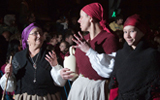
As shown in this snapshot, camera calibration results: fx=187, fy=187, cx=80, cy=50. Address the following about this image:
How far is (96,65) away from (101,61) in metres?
0.05

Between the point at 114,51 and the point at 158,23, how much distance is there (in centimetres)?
386

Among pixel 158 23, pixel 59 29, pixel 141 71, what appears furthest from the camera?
pixel 158 23

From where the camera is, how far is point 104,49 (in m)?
1.68

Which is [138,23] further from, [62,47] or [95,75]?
[62,47]

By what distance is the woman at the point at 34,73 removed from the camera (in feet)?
6.58

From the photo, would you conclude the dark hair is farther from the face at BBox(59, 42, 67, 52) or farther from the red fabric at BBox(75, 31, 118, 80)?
the red fabric at BBox(75, 31, 118, 80)

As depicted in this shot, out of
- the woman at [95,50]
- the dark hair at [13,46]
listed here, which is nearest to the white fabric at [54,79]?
the woman at [95,50]

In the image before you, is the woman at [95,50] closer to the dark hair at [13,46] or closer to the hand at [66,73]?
the hand at [66,73]

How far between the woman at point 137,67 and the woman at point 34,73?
78 cm

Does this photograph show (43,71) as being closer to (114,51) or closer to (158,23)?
(114,51)

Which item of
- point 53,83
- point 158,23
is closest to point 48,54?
point 53,83

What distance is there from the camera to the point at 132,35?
4.66 feet

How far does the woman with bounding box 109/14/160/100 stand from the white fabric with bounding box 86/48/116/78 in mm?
66

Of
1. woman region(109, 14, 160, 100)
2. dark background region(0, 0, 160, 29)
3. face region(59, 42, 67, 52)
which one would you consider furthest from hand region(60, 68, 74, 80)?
dark background region(0, 0, 160, 29)
